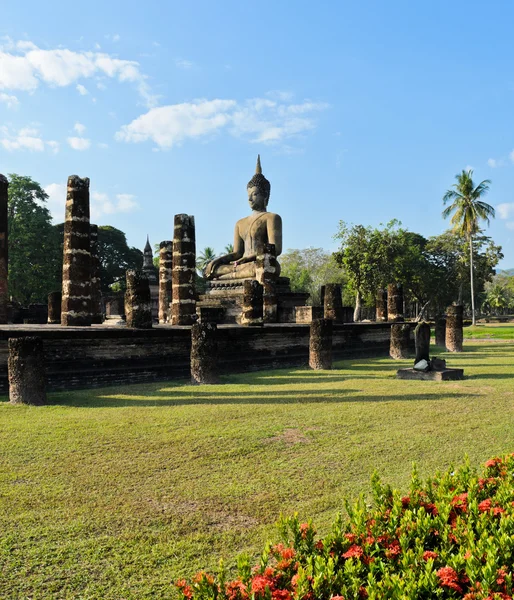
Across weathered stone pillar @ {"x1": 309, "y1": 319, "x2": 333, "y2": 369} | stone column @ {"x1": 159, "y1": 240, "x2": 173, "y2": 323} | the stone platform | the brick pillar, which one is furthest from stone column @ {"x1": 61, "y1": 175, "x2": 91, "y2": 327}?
stone column @ {"x1": 159, "y1": 240, "x2": 173, "y2": 323}

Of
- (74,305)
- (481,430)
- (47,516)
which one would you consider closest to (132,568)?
(47,516)

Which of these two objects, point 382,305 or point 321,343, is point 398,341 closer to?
point 321,343

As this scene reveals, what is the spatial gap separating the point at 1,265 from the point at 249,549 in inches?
538

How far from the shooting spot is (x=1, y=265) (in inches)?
579

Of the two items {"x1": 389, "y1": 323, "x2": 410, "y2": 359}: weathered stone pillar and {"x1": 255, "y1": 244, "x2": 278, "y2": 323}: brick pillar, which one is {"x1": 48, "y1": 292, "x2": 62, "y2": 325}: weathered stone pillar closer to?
{"x1": 255, "y1": 244, "x2": 278, "y2": 323}: brick pillar

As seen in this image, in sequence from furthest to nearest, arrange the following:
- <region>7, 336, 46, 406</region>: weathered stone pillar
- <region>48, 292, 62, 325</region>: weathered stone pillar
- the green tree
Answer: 1. the green tree
2. <region>48, 292, 62, 325</region>: weathered stone pillar
3. <region>7, 336, 46, 406</region>: weathered stone pillar

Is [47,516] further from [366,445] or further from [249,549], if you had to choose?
[366,445]

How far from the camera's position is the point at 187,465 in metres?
5.30

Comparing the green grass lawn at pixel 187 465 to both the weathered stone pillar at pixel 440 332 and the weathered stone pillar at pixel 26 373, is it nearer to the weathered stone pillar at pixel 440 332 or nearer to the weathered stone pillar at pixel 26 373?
the weathered stone pillar at pixel 26 373

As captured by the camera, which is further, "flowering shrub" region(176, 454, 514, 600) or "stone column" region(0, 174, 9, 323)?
"stone column" region(0, 174, 9, 323)

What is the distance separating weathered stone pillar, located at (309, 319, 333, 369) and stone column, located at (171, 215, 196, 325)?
4.59 metres

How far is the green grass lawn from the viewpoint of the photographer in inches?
133

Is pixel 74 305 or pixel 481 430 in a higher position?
pixel 74 305

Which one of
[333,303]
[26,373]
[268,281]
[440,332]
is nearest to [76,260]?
[26,373]
